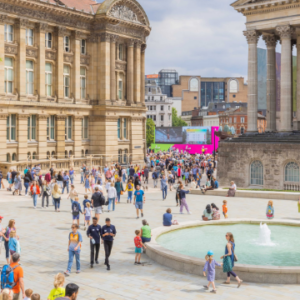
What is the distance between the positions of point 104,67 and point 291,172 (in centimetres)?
2671

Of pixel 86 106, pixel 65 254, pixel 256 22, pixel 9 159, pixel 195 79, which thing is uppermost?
pixel 195 79

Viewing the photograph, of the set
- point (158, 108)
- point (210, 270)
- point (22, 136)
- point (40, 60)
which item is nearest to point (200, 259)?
point (210, 270)

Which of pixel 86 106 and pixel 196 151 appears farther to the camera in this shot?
pixel 196 151

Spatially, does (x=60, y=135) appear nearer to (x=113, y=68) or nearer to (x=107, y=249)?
(x=113, y=68)

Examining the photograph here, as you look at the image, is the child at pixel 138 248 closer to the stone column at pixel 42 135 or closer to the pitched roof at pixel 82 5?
the stone column at pixel 42 135

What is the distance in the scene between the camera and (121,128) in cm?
6041

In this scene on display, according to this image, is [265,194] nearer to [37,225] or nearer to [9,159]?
[37,225]

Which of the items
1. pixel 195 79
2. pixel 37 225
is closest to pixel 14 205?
pixel 37 225

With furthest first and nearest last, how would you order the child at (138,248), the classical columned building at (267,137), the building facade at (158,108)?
the building facade at (158,108) < the classical columned building at (267,137) < the child at (138,248)

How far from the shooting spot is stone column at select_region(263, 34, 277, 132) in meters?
45.1

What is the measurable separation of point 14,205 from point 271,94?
2628cm

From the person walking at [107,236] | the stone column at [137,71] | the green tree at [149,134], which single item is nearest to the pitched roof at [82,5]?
the stone column at [137,71]

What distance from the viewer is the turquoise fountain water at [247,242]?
17484mm

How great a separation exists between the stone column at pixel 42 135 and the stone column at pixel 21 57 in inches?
128
